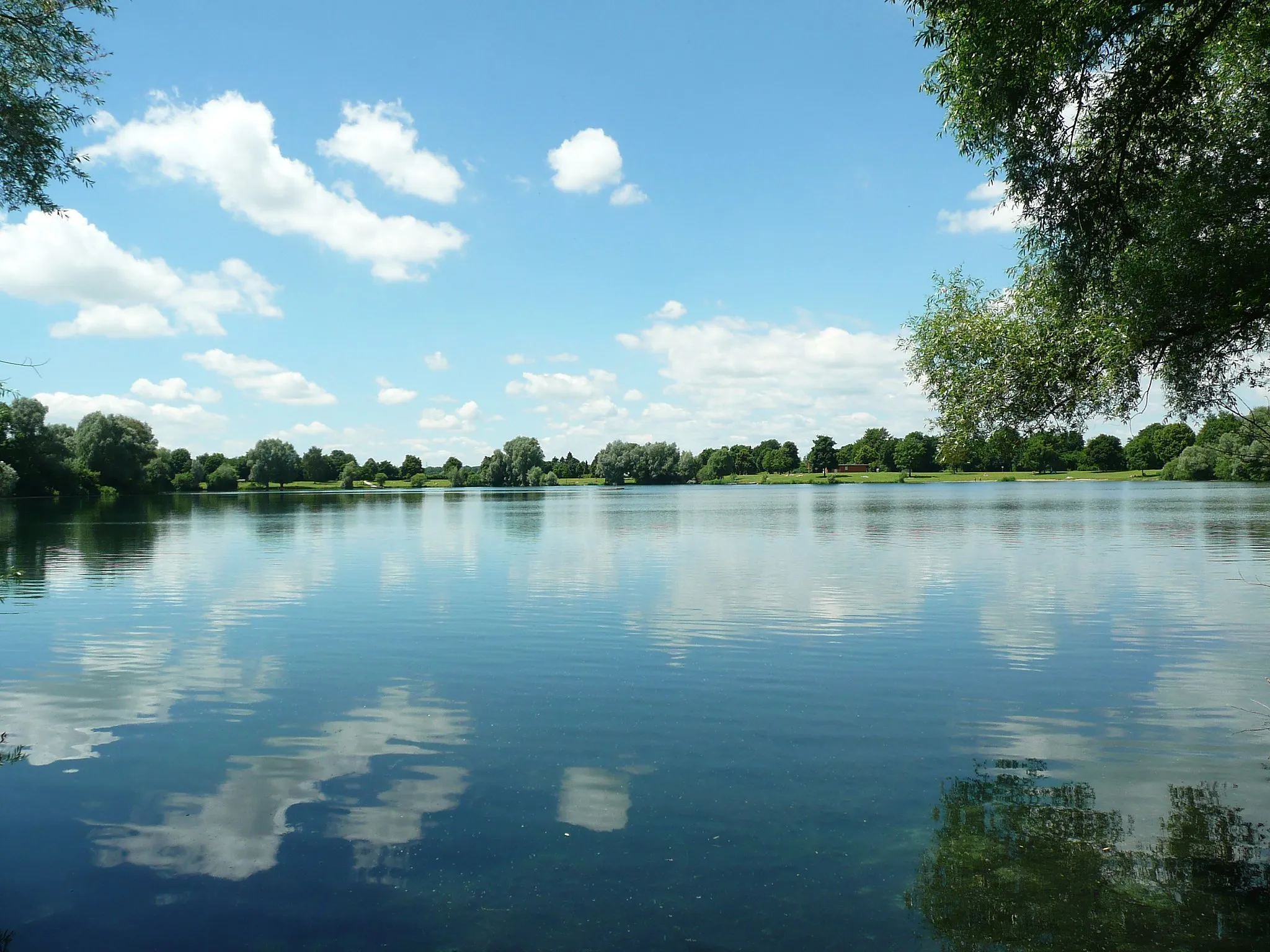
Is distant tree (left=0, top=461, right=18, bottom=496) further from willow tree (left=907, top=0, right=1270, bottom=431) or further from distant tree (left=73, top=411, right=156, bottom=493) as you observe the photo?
willow tree (left=907, top=0, right=1270, bottom=431)

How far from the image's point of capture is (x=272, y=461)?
629 ft

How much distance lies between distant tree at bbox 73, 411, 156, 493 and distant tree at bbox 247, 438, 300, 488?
4469 cm

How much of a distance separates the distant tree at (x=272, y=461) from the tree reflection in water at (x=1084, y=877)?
7976 inches

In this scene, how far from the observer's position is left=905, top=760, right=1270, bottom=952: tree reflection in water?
703 cm

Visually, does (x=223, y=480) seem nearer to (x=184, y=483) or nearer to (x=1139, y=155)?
(x=184, y=483)

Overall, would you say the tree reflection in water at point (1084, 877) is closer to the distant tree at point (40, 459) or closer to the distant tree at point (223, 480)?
the distant tree at point (40, 459)

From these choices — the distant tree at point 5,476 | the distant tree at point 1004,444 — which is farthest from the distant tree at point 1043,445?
the distant tree at point 5,476

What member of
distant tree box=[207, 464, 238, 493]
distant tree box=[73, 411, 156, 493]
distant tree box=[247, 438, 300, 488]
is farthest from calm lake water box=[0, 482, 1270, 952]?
distant tree box=[247, 438, 300, 488]

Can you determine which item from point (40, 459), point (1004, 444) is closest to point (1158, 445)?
point (1004, 444)

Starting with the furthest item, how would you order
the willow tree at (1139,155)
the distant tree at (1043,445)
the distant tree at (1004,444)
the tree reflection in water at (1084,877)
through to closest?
the distant tree at (1004,444), the distant tree at (1043,445), the willow tree at (1139,155), the tree reflection in water at (1084,877)

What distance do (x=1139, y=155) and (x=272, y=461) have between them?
203 metres

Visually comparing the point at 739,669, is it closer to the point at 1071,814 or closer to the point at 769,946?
the point at 1071,814

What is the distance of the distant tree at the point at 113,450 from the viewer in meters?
131

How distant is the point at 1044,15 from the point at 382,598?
944 inches
